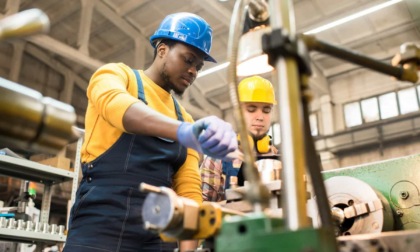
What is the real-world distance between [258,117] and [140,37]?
13.4ft

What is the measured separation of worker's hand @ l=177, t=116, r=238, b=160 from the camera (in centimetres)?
85

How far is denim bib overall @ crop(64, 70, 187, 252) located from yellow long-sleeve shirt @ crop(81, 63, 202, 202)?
0.04 m

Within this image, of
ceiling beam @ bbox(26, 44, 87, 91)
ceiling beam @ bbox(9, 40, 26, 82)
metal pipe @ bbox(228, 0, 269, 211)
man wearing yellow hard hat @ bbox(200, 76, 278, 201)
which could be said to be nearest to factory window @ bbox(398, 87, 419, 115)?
man wearing yellow hard hat @ bbox(200, 76, 278, 201)

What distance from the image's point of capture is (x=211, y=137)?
84 cm

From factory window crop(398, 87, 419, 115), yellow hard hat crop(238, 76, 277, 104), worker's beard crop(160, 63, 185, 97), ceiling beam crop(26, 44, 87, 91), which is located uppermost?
ceiling beam crop(26, 44, 87, 91)

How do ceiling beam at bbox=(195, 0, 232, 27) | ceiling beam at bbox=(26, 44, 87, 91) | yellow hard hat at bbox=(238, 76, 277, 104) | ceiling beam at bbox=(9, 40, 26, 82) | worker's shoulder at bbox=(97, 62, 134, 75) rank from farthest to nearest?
1. ceiling beam at bbox=(26, 44, 87, 91)
2. ceiling beam at bbox=(9, 40, 26, 82)
3. ceiling beam at bbox=(195, 0, 232, 27)
4. yellow hard hat at bbox=(238, 76, 277, 104)
5. worker's shoulder at bbox=(97, 62, 134, 75)

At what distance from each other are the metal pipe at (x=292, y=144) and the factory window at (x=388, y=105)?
222 inches

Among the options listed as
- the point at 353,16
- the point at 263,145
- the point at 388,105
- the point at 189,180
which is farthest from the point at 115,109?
the point at 388,105

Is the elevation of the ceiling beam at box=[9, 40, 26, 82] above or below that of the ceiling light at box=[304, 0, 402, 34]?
above

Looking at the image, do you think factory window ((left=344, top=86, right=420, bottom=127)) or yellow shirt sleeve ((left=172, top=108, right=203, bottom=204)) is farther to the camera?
factory window ((left=344, top=86, right=420, bottom=127))

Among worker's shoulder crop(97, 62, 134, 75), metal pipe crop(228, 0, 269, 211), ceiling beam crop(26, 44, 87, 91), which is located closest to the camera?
metal pipe crop(228, 0, 269, 211)

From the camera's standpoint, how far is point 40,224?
8.24 ft

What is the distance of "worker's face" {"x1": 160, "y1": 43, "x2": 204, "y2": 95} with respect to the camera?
1439mm

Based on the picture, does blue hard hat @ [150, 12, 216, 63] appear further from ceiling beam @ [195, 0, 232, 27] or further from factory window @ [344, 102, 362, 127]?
factory window @ [344, 102, 362, 127]
